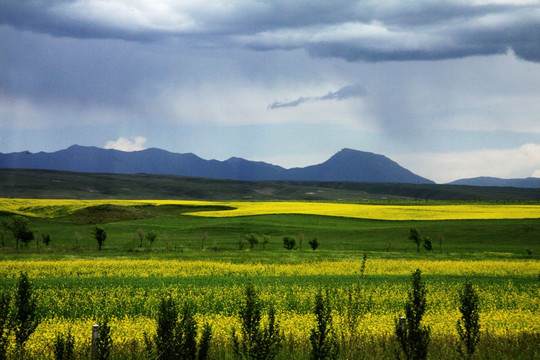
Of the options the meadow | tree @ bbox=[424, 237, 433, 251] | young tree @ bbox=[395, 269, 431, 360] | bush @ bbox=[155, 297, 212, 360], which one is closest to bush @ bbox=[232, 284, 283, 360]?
bush @ bbox=[155, 297, 212, 360]

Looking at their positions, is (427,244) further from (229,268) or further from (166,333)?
(166,333)

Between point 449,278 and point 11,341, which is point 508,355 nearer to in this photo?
point 11,341

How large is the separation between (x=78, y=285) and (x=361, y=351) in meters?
18.5

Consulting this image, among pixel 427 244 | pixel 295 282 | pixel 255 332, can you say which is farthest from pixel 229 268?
pixel 427 244

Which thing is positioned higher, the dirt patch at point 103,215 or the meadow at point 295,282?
the meadow at point 295,282

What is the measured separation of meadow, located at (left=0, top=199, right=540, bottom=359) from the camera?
14.8 m

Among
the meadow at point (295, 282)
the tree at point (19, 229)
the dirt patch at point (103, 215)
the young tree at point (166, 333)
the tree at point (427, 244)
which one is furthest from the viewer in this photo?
the dirt patch at point (103, 215)

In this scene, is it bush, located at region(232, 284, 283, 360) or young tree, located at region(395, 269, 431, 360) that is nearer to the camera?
bush, located at region(232, 284, 283, 360)

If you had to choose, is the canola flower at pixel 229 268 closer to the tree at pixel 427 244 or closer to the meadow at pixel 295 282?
the meadow at pixel 295 282

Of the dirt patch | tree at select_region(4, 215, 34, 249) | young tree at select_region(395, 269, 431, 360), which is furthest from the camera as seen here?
the dirt patch

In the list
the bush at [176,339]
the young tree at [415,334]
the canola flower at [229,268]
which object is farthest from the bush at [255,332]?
the canola flower at [229,268]

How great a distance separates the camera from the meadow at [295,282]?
14.8 meters

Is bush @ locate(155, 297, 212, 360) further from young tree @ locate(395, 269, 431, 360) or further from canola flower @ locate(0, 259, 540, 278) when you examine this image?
canola flower @ locate(0, 259, 540, 278)

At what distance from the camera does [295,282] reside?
28453 mm
